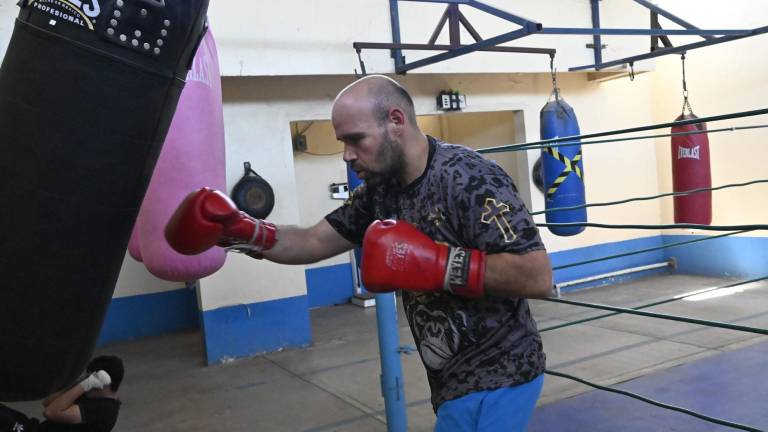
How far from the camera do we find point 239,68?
4082 mm

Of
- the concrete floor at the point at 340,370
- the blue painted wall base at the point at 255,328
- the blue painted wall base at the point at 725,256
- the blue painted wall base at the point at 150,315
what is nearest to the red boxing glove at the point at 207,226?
the concrete floor at the point at 340,370

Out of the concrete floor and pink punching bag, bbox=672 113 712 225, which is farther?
pink punching bag, bbox=672 113 712 225

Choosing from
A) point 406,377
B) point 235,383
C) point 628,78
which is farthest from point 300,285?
point 628,78

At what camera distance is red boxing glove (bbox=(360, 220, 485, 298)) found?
49.8 inches

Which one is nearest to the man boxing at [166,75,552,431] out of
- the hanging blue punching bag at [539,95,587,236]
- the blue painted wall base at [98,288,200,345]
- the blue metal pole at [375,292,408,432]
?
the blue metal pole at [375,292,408,432]

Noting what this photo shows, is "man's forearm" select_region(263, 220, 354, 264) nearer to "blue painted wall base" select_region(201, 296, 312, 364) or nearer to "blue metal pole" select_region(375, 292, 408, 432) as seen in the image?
"blue metal pole" select_region(375, 292, 408, 432)

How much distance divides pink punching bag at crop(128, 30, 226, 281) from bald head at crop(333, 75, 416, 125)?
841mm

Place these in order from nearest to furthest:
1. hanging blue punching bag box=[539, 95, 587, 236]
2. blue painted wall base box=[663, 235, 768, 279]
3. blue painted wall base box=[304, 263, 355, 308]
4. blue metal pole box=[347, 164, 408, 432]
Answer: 1. blue metal pole box=[347, 164, 408, 432]
2. hanging blue punching bag box=[539, 95, 587, 236]
3. blue painted wall base box=[663, 235, 768, 279]
4. blue painted wall base box=[304, 263, 355, 308]

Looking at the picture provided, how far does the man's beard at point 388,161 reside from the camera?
140 cm

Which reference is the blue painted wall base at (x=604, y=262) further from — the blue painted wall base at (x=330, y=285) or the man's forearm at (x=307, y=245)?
the man's forearm at (x=307, y=245)

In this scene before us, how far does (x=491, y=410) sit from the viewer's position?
1.34 m

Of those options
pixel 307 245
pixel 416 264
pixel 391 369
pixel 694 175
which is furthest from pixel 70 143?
pixel 694 175

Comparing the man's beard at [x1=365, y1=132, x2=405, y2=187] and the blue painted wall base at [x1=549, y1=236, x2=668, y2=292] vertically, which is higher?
the man's beard at [x1=365, y1=132, x2=405, y2=187]

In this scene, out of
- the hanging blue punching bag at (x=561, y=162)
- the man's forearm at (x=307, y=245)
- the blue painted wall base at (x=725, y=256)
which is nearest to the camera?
the man's forearm at (x=307, y=245)
